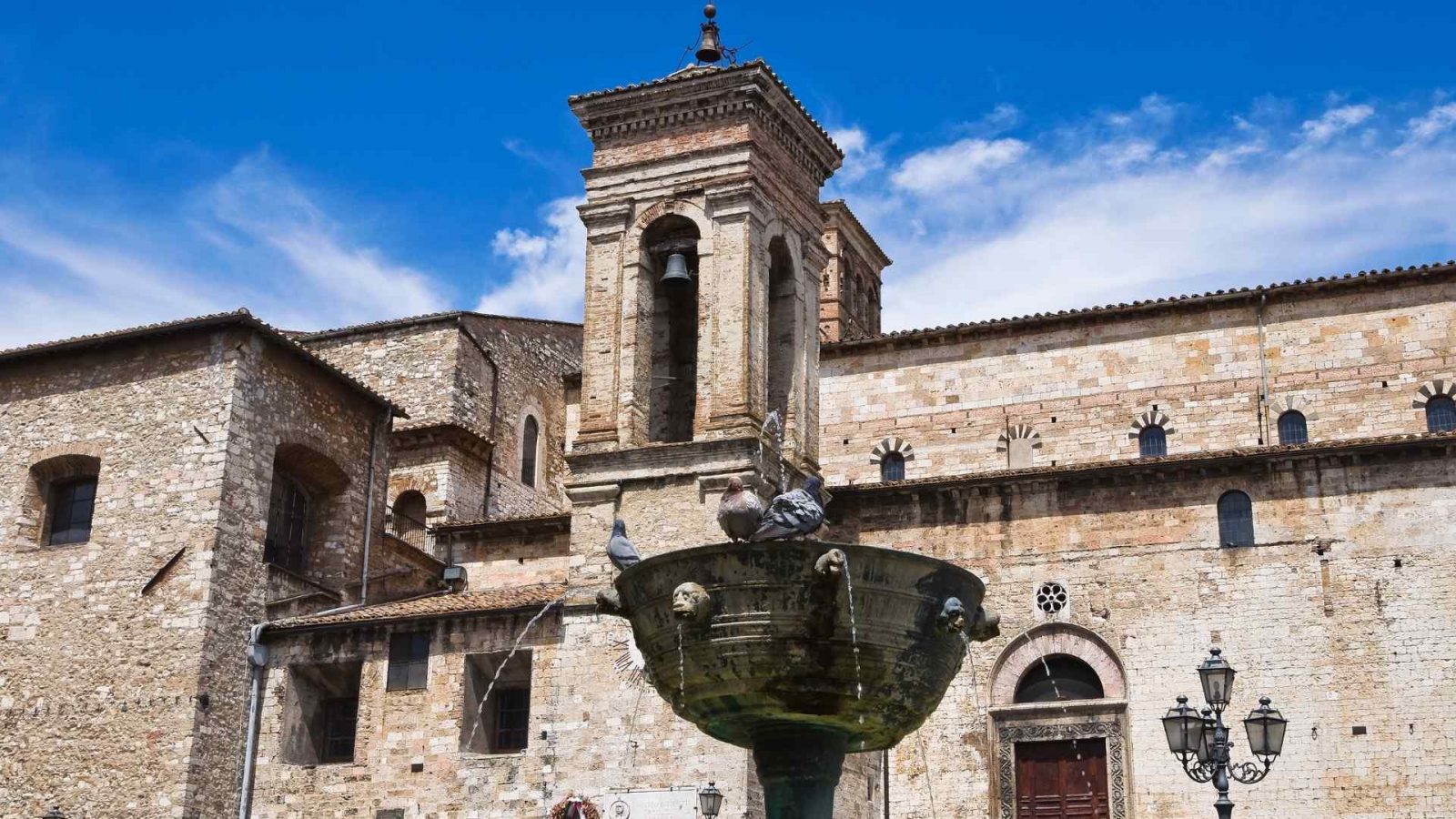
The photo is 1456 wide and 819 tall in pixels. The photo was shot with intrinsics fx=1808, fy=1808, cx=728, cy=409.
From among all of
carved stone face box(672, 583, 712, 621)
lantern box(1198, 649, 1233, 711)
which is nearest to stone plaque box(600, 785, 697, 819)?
lantern box(1198, 649, 1233, 711)

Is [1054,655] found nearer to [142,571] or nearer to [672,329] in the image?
[672,329]

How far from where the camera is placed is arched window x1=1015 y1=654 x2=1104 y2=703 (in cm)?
2167

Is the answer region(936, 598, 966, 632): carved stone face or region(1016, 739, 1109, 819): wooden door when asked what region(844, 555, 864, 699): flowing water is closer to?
region(936, 598, 966, 632): carved stone face

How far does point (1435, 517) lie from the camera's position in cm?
2055

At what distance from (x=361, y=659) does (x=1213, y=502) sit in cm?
1033

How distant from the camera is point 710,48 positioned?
22516 millimetres

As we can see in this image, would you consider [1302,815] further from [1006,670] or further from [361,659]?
[361,659]

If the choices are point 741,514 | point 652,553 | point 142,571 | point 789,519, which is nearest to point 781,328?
point 652,553

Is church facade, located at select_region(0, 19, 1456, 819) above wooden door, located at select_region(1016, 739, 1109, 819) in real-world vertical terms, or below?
above

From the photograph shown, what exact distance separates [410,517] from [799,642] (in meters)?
18.5

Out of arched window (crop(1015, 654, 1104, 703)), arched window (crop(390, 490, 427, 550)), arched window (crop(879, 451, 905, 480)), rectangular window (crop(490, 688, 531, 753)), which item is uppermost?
arched window (crop(879, 451, 905, 480))

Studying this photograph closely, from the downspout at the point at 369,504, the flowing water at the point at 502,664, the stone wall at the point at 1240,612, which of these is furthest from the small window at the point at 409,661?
the stone wall at the point at 1240,612

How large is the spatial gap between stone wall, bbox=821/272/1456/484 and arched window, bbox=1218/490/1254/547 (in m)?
3.53

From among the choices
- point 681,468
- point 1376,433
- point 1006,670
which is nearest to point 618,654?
point 681,468
